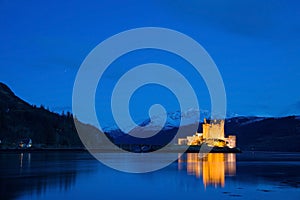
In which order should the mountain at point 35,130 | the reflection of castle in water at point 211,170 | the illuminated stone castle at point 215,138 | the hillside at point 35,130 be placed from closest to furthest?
the reflection of castle in water at point 211,170 → the mountain at point 35,130 → the hillside at point 35,130 → the illuminated stone castle at point 215,138

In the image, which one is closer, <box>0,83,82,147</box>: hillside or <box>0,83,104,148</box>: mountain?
<box>0,83,104,148</box>: mountain

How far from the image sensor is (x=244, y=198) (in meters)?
20.5

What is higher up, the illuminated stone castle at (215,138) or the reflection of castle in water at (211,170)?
the illuminated stone castle at (215,138)

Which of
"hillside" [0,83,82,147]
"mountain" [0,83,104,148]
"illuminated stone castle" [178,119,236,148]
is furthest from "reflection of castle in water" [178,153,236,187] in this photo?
"illuminated stone castle" [178,119,236,148]

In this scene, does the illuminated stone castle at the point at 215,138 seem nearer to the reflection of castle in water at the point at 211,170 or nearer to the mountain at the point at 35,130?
the mountain at the point at 35,130

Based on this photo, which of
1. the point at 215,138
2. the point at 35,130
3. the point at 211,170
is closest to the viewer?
the point at 211,170

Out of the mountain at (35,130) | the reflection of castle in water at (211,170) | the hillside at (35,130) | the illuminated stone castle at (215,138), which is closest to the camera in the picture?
the reflection of castle in water at (211,170)

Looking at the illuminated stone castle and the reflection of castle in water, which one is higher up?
the illuminated stone castle

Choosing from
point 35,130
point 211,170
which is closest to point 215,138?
point 35,130

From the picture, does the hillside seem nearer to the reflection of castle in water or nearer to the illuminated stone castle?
the illuminated stone castle

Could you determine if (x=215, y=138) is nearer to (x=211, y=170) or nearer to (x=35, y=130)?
(x=35, y=130)

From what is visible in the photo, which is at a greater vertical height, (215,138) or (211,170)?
(215,138)

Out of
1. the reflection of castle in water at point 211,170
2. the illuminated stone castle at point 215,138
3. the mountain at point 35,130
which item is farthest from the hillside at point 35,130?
the reflection of castle in water at point 211,170

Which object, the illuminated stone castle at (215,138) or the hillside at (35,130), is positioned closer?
the hillside at (35,130)
